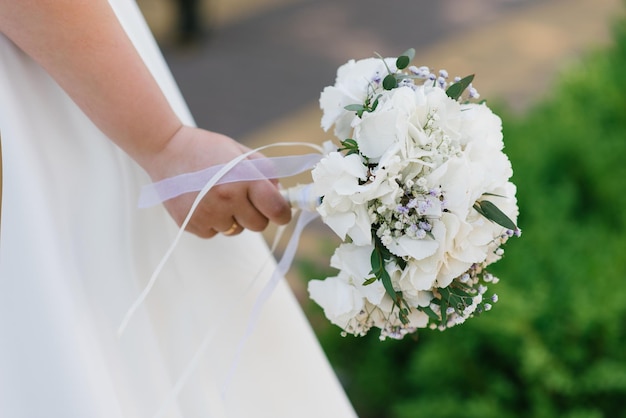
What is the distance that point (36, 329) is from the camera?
1.06 m

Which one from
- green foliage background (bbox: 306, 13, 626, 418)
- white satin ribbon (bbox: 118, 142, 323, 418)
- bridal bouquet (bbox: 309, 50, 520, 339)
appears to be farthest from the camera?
green foliage background (bbox: 306, 13, 626, 418)

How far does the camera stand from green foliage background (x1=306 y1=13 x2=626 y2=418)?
6.93ft

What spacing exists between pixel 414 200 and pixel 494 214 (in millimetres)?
103

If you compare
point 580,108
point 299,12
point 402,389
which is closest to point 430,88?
point 402,389

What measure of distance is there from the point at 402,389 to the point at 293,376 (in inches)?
50.9

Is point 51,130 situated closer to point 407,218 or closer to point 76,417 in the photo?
point 76,417

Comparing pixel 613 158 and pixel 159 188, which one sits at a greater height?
pixel 613 158

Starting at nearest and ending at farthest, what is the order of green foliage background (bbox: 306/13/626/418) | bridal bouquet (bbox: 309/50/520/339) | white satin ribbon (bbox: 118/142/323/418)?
bridal bouquet (bbox: 309/50/520/339) → white satin ribbon (bbox: 118/142/323/418) → green foliage background (bbox: 306/13/626/418)

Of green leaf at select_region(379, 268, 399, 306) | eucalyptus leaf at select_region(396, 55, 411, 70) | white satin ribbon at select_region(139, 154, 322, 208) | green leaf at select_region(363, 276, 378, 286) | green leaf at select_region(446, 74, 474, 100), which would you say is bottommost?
green leaf at select_region(379, 268, 399, 306)

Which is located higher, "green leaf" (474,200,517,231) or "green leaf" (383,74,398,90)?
"green leaf" (383,74,398,90)

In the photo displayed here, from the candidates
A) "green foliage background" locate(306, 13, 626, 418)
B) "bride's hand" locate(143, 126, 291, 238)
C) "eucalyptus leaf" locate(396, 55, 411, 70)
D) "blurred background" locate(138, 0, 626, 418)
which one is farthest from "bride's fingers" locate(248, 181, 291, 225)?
"green foliage background" locate(306, 13, 626, 418)

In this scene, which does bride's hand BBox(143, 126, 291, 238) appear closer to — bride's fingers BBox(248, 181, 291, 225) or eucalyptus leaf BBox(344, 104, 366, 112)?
bride's fingers BBox(248, 181, 291, 225)

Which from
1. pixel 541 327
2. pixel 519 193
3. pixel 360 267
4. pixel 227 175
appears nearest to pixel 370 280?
pixel 360 267

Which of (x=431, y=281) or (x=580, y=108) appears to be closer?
(x=431, y=281)
